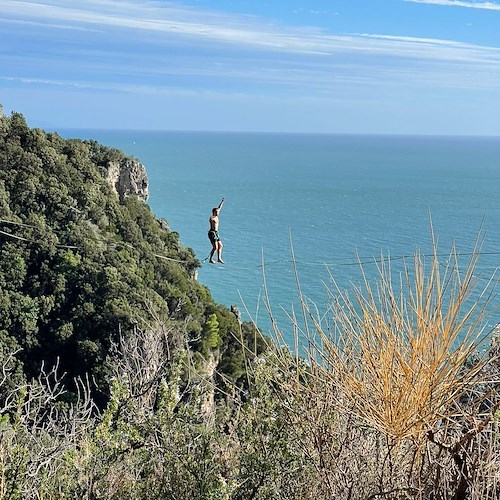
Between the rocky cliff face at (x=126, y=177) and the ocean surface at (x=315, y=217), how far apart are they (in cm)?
556

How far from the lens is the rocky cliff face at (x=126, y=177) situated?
27609 millimetres

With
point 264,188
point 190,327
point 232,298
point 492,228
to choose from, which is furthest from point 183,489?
point 264,188

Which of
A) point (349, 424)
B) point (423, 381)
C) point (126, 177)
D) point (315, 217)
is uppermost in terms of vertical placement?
point (423, 381)

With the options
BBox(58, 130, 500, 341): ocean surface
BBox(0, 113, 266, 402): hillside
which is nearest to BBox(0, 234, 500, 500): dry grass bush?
BBox(58, 130, 500, 341): ocean surface

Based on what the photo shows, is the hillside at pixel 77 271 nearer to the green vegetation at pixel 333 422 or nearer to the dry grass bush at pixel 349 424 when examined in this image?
the green vegetation at pixel 333 422

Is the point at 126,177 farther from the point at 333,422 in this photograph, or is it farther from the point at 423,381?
the point at 423,381

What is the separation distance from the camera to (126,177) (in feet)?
91.9

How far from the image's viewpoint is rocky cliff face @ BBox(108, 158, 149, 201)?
2761 cm

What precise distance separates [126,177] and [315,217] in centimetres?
2608

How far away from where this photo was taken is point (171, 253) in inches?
1008

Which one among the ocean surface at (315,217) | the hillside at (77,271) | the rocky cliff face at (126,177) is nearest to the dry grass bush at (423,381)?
the ocean surface at (315,217)

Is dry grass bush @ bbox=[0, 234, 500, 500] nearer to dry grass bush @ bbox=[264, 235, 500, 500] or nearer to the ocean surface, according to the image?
dry grass bush @ bbox=[264, 235, 500, 500]

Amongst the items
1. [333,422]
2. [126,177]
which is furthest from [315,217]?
[333,422]

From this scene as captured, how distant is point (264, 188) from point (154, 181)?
16221 mm
